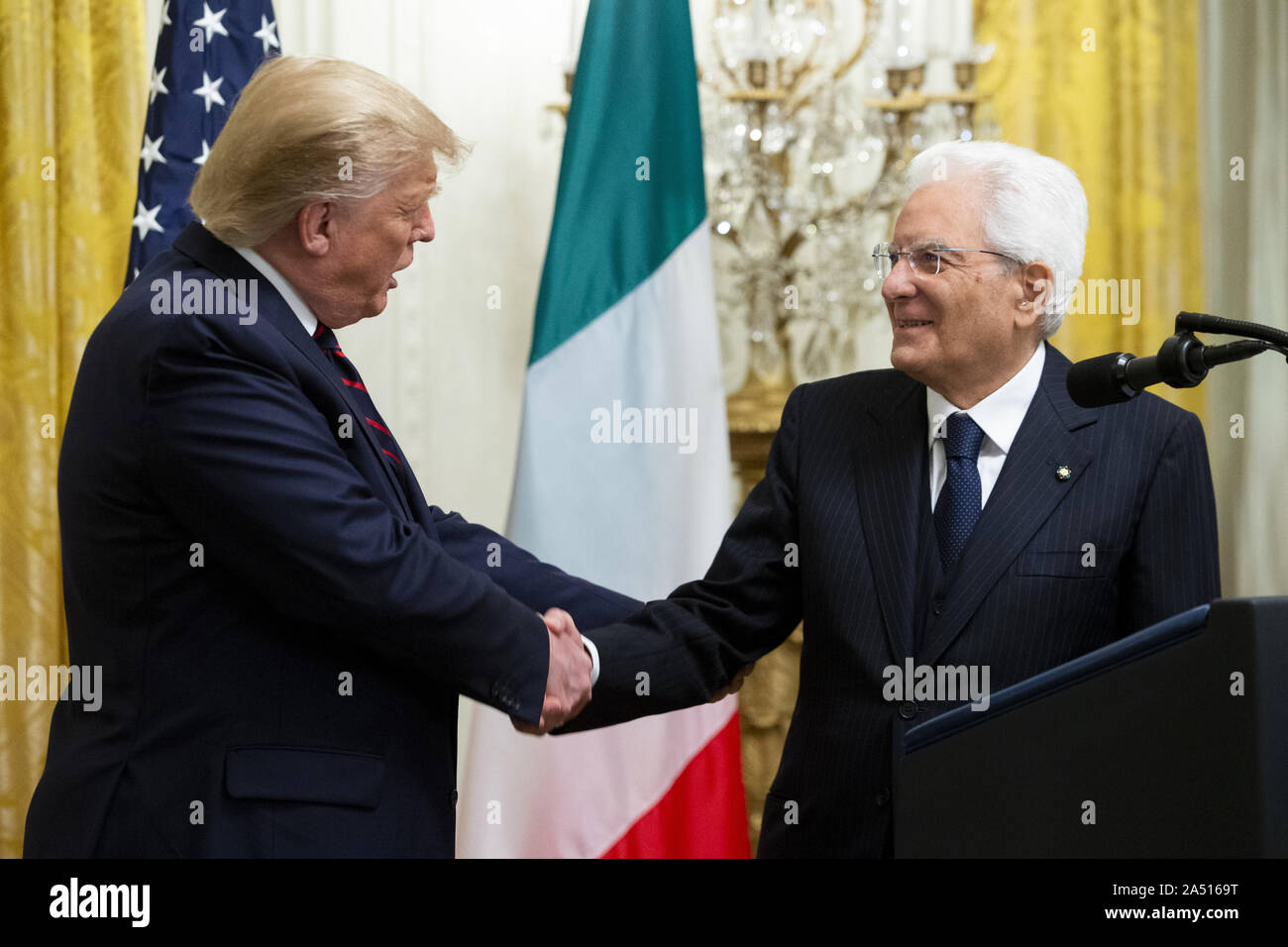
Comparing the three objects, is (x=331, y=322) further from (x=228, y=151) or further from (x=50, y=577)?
(x=50, y=577)

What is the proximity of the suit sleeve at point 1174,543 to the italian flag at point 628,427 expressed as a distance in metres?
1.61

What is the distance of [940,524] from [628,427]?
5.01 feet

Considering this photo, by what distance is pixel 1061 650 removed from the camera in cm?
209

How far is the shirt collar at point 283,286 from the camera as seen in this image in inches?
78.2

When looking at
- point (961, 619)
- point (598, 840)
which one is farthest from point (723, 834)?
point (961, 619)

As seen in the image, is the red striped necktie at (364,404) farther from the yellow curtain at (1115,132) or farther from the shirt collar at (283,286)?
the yellow curtain at (1115,132)

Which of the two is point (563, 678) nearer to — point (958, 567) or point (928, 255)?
point (958, 567)

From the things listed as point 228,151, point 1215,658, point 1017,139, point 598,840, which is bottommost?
point 598,840

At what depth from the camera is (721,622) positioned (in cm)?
250

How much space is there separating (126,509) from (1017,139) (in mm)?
3135

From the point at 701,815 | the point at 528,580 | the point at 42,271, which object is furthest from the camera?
the point at 42,271

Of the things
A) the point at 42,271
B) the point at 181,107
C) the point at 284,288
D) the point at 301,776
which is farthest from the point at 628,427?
the point at 301,776

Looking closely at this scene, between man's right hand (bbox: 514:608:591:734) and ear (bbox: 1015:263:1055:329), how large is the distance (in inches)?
38.4
